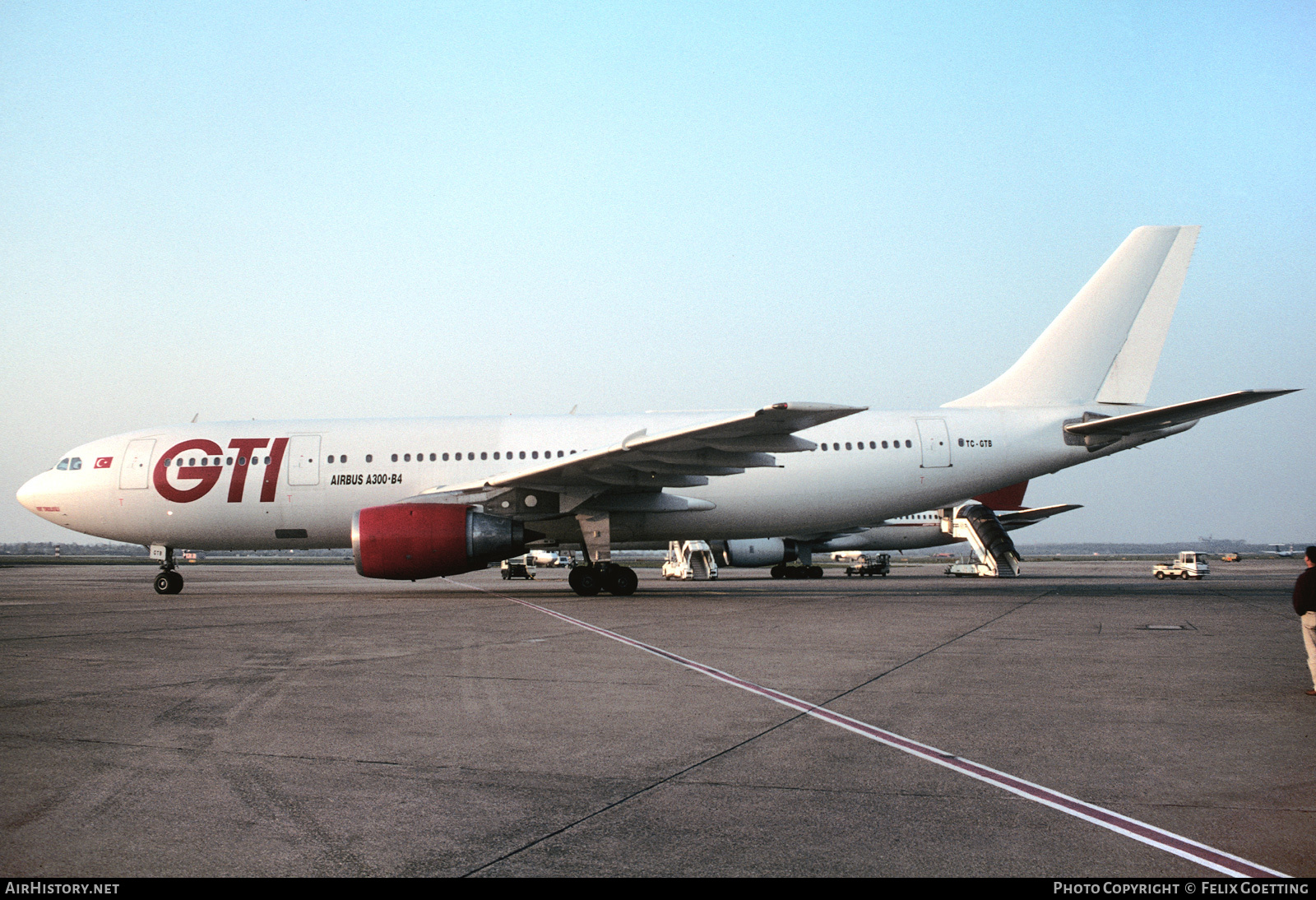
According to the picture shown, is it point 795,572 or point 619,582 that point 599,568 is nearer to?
point 619,582

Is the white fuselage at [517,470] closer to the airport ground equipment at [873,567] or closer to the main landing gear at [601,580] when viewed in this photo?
the main landing gear at [601,580]

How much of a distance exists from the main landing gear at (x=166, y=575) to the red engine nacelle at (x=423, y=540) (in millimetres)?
6421

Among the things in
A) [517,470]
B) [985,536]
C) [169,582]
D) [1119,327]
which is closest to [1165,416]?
[1119,327]

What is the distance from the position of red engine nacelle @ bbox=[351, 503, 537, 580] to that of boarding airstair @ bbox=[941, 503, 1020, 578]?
2402 cm

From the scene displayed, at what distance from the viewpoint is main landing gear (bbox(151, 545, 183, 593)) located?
19.4m

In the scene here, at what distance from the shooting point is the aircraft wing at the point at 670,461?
1401 cm

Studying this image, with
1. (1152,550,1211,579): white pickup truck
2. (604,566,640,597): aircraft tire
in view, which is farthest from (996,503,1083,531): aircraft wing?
(604,566,640,597): aircraft tire

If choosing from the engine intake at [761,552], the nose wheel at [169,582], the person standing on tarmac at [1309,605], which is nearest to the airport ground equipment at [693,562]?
the engine intake at [761,552]

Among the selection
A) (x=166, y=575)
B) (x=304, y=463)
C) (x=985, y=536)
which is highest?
(x=304, y=463)

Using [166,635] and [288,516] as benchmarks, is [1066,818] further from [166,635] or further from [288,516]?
[288,516]

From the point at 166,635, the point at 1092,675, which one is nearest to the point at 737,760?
the point at 1092,675

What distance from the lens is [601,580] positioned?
709 inches

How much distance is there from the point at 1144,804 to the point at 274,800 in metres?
3.83

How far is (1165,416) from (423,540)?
14.1m
